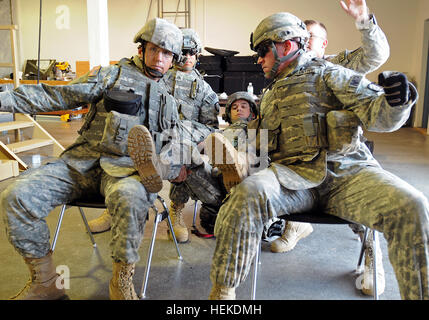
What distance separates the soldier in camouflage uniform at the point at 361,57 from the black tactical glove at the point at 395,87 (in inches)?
18.4

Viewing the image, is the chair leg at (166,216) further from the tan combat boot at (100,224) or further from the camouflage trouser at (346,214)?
the tan combat boot at (100,224)

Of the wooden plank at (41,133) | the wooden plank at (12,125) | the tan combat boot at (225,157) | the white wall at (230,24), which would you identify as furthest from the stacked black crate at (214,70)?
the tan combat boot at (225,157)

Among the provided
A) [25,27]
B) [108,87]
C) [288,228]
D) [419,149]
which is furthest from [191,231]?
[25,27]

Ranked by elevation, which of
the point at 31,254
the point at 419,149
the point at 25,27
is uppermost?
the point at 25,27

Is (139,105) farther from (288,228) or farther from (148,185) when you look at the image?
(288,228)

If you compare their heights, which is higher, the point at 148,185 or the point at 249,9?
the point at 249,9

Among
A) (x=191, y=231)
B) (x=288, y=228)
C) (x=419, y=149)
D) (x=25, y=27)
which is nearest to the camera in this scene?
(x=288, y=228)

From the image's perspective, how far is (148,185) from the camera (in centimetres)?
210

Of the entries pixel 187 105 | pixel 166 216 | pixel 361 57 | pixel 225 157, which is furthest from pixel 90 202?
pixel 361 57

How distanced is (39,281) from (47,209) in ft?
1.26

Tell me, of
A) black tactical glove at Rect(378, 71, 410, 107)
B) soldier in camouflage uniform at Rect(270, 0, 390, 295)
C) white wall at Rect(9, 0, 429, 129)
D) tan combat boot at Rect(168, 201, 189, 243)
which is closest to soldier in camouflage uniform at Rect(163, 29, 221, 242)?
tan combat boot at Rect(168, 201, 189, 243)

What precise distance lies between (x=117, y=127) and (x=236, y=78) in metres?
5.43

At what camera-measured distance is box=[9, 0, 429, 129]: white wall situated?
406 inches
